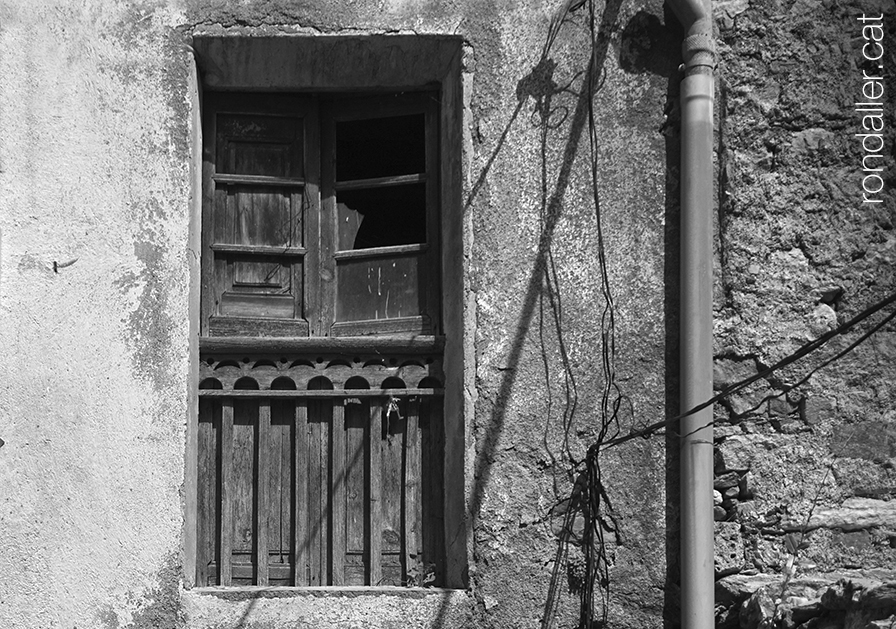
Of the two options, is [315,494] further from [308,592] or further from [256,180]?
[256,180]

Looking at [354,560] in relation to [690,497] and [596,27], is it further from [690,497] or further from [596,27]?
[596,27]

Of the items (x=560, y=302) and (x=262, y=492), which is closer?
(x=560, y=302)

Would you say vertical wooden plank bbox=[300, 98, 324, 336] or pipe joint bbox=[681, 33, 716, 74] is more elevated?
pipe joint bbox=[681, 33, 716, 74]

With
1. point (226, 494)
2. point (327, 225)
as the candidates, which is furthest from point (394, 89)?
point (226, 494)

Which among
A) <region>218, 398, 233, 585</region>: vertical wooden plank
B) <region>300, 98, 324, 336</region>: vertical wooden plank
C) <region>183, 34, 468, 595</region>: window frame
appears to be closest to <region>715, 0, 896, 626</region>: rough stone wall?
<region>183, 34, 468, 595</region>: window frame

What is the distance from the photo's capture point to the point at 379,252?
442cm

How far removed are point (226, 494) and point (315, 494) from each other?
369 millimetres

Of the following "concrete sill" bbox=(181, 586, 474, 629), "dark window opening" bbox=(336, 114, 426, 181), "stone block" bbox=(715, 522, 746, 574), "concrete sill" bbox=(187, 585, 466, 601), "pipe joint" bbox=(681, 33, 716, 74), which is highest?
"pipe joint" bbox=(681, 33, 716, 74)

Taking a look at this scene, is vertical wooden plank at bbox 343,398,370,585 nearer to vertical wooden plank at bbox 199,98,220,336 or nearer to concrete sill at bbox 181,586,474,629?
concrete sill at bbox 181,586,474,629

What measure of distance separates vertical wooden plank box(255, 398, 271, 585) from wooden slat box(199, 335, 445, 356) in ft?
0.76

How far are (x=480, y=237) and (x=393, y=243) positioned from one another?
0.51 m

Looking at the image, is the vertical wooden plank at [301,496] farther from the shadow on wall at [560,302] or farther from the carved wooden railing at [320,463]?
the shadow on wall at [560,302]

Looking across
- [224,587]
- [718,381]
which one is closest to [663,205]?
[718,381]

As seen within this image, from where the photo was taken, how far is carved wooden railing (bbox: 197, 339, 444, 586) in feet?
13.7
